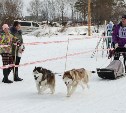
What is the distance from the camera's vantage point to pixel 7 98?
7.42 meters

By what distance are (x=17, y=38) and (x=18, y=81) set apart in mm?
1204

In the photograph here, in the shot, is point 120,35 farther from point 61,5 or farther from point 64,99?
point 61,5

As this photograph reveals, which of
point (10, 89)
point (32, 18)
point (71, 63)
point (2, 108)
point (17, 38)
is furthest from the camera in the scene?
point (32, 18)

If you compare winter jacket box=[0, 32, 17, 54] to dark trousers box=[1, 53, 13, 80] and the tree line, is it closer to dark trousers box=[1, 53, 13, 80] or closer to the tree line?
dark trousers box=[1, 53, 13, 80]

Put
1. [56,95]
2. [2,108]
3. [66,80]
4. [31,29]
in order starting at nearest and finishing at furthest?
1. [2,108]
2. [66,80]
3. [56,95]
4. [31,29]

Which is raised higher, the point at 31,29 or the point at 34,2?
the point at 34,2

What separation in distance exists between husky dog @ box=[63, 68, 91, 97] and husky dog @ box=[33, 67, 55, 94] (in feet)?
1.65

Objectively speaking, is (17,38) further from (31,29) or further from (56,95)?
(31,29)

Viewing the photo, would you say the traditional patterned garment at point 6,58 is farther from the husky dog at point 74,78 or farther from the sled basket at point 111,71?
the sled basket at point 111,71

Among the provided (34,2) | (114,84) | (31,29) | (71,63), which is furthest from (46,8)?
(114,84)

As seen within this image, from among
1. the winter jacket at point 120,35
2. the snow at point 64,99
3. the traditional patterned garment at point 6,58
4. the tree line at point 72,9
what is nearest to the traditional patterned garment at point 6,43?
the traditional patterned garment at point 6,58

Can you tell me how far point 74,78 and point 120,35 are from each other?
11.0 ft

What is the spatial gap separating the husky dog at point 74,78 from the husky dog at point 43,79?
0.50 m

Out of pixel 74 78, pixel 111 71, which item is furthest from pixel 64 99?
pixel 111 71
